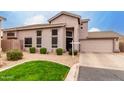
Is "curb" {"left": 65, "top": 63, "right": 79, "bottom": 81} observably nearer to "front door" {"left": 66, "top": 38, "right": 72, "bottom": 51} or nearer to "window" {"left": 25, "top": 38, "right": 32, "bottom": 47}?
"front door" {"left": 66, "top": 38, "right": 72, "bottom": 51}

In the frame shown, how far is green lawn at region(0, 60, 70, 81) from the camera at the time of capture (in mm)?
6707

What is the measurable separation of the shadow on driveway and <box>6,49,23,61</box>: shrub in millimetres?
2863

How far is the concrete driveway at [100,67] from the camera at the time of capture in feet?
23.4

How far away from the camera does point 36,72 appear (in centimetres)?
704

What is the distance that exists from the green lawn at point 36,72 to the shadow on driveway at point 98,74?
70 cm

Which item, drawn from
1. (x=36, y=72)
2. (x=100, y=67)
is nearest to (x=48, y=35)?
(x=36, y=72)

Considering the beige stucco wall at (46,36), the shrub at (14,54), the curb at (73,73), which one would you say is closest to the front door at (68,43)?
the beige stucco wall at (46,36)

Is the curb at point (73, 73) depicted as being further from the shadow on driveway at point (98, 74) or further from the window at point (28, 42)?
the window at point (28, 42)

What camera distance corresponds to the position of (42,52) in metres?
8.29

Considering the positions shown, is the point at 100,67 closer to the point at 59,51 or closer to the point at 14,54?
the point at 59,51

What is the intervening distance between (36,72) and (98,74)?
2.54m

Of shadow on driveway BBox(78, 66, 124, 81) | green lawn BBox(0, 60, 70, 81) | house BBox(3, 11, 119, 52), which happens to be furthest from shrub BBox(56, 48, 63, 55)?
shadow on driveway BBox(78, 66, 124, 81)
